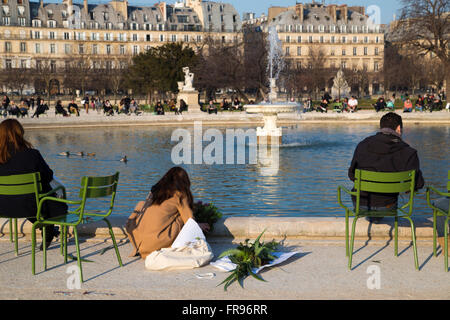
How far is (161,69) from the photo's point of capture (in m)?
57.5

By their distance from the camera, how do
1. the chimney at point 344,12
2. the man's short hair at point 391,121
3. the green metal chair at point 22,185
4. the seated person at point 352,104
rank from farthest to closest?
the chimney at point 344,12, the seated person at point 352,104, the man's short hair at point 391,121, the green metal chair at point 22,185

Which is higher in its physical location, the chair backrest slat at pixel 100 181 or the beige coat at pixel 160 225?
the chair backrest slat at pixel 100 181

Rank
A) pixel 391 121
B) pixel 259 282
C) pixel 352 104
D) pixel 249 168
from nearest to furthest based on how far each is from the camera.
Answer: pixel 259 282 < pixel 391 121 < pixel 249 168 < pixel 352 104

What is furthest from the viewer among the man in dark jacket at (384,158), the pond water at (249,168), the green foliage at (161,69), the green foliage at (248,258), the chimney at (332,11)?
the chimney at (332,11)

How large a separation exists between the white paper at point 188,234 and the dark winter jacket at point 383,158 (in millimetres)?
1655

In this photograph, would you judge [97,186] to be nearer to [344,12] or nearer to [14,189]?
[14,189]

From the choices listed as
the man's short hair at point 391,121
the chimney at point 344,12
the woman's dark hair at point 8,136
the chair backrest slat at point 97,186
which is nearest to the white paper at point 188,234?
the chair backrest slat at point 97,186

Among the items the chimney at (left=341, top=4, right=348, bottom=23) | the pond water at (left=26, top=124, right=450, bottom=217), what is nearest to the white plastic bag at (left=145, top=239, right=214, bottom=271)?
the pond water at (left=26, top=124, right=450, bottom=217)

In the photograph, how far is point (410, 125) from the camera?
28453mm

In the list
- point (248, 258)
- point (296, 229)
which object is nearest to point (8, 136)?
point (248, 258)

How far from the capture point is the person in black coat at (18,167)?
620cm

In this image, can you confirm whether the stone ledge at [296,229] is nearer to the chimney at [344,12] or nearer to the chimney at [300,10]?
the chimney at [300,10]

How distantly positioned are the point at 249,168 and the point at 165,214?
9.18 metres

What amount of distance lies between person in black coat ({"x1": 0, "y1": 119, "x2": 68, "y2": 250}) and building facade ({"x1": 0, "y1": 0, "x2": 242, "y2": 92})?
278ft
